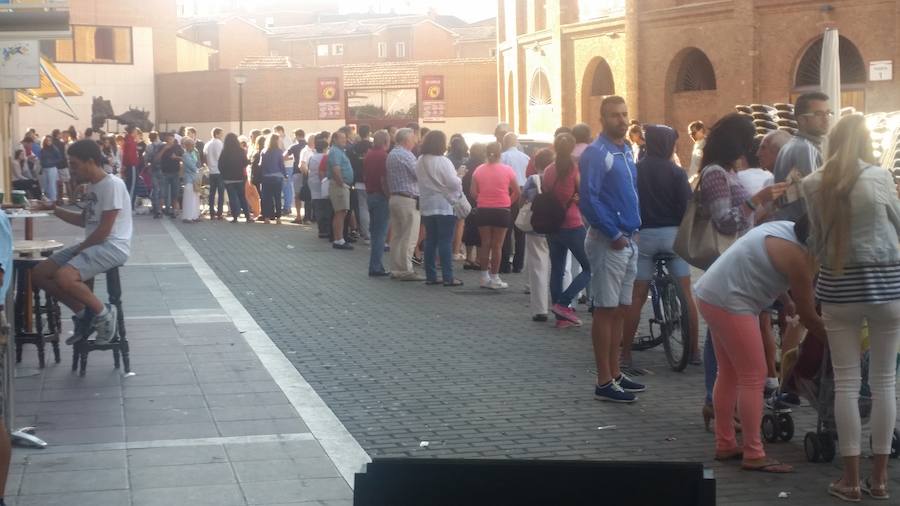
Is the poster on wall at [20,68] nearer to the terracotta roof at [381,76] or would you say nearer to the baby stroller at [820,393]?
the baby stroller at [820,393]

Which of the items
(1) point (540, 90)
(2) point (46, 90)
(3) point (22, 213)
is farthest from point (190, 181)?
(1) point (540, 90)

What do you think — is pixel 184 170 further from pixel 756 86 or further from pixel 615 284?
pixel 615 284

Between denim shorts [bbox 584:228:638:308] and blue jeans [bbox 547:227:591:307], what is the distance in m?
3.13

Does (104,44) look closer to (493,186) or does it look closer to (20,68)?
(20,68)

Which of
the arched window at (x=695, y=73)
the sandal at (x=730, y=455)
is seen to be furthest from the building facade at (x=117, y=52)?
the sandal at (x=730, y=455)

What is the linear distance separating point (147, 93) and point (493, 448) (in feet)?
198

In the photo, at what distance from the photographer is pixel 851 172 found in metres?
5.93

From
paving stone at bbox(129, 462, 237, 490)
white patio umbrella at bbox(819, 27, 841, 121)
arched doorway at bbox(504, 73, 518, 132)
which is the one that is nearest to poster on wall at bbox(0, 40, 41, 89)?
white patio umbrella at bbox(819, 27, 841, 121)

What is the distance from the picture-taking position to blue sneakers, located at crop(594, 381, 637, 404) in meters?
8.43

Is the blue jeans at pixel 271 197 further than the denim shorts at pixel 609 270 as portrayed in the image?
Yes

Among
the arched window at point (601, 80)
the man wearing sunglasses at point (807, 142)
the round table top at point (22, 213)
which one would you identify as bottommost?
the round table top at point (22, 213)

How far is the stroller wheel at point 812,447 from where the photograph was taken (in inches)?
266

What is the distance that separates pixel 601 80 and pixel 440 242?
26.8 meters

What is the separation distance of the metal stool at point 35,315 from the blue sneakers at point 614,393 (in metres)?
4.27
